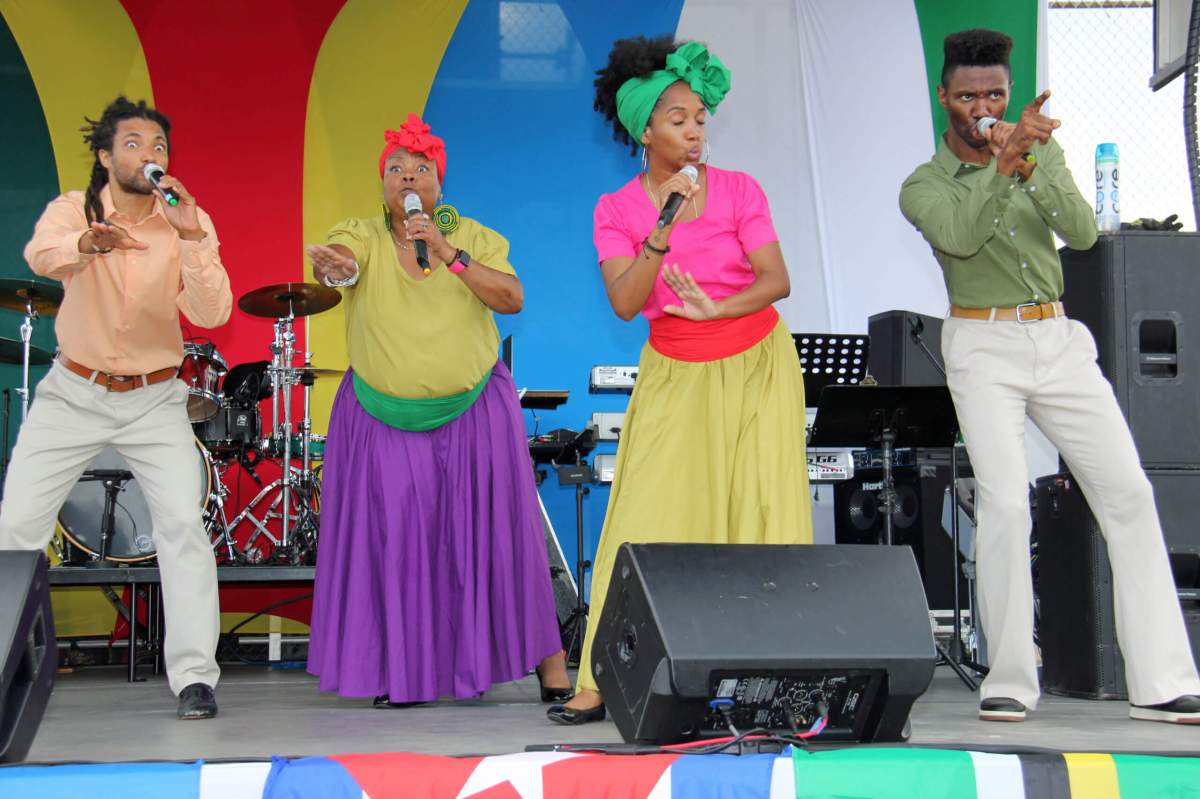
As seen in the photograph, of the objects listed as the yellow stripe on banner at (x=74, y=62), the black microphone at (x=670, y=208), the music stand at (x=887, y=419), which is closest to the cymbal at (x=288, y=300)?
the yellow stripe on banner at (x=74, y=62)

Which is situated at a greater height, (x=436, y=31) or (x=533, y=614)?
(x=436, y=31)

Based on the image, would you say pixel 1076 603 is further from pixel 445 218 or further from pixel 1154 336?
pixel 445 218

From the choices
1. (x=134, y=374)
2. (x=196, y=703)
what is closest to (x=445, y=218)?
(x=134, y=374)

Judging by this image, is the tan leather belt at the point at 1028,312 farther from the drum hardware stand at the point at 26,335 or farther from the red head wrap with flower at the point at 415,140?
the drum hardware stand at the point at 26,335

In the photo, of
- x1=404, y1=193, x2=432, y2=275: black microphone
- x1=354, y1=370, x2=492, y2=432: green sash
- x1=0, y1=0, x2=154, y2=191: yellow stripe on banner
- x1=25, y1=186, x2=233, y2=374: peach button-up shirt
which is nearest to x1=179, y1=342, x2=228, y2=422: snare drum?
x1=0, y1=0, x2=154, y2=191: yellow stripe on banner

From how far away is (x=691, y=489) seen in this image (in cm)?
351

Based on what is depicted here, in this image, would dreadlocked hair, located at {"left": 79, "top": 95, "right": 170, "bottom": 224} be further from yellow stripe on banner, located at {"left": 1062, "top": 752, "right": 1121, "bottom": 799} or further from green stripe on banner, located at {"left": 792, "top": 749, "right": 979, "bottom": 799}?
yellow stripe on banner, located at {"left": 1062, "top": 752, "right": 1121, "bottom": 799}

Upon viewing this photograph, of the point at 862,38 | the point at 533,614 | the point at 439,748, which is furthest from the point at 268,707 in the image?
the point at 862,38

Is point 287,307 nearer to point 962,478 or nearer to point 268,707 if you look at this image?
point 268,707

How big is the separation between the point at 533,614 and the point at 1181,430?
243 cm

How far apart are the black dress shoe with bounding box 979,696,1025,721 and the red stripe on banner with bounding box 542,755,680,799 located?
1.64 meters

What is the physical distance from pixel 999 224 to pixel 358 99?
16.0 ft

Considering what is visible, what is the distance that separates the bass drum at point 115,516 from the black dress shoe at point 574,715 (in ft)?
12.6

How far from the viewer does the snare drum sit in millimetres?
6796
